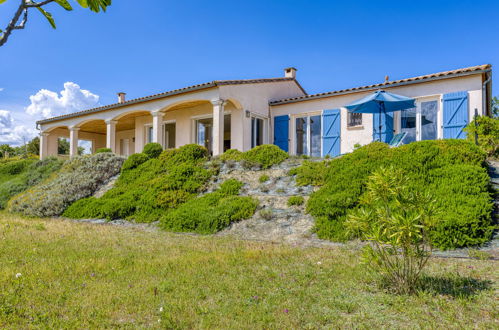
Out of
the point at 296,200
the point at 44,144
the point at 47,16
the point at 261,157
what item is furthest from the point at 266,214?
the point at 44,144

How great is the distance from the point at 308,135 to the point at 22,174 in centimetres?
1278

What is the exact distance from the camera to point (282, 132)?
1440cm

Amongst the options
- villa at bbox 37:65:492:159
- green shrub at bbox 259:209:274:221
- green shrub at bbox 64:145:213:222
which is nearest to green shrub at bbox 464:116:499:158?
villa at bbox 37:65:492:159

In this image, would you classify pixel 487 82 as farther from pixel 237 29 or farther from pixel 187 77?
pixel 187 77

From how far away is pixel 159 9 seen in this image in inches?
351

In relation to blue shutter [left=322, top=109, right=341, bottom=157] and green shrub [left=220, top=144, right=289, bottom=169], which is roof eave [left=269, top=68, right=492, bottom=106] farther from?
green shrub [left=220, top=144, right=289, bottom=169]

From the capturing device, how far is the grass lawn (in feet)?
8.64

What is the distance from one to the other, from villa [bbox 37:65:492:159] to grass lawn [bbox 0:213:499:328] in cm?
789

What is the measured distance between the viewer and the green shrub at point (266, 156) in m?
10.3

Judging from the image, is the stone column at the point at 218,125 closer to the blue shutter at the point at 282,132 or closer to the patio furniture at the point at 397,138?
the blue shutter at the point at 282,132

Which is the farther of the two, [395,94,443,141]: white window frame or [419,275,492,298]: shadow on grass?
[395,94,443,141]: white window frame

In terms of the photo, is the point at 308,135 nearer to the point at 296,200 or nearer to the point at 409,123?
the point at 409,123

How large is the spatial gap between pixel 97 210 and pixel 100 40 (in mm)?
4791

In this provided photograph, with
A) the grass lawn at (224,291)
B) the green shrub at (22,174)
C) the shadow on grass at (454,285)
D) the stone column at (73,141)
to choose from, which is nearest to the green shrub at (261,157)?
the grass lawn at (224,291)
